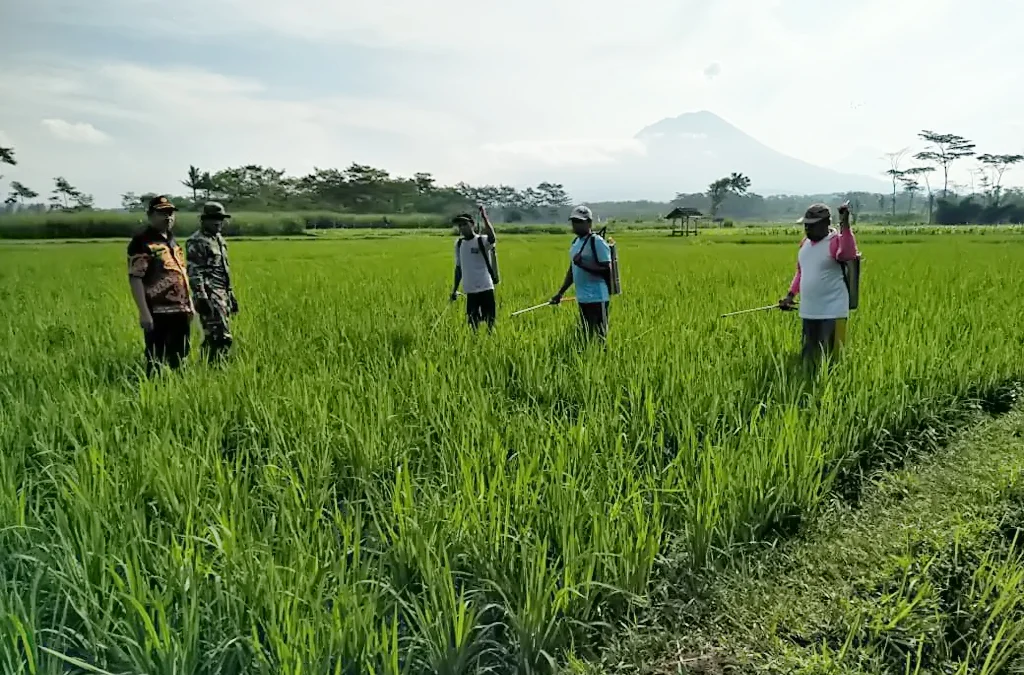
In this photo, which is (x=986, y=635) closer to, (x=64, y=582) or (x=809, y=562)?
(x=809, y=562)

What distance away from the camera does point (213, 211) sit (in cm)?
447

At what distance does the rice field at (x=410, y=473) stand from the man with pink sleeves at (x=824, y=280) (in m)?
0.24

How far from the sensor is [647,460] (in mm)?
2879

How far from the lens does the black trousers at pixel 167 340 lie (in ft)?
13.7

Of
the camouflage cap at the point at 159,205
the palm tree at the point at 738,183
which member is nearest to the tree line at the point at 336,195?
the camouflage cap at the point at 159,205

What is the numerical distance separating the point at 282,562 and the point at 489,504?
700 millimetres

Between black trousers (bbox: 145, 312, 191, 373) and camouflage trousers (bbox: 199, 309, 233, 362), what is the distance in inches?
9.6

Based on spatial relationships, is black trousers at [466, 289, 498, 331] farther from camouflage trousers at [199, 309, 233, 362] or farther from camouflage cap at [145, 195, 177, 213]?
camouflage cap at [145, 195, 177, 213]

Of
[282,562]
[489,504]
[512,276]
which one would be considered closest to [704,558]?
[489,504]

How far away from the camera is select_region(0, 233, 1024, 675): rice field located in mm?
1766

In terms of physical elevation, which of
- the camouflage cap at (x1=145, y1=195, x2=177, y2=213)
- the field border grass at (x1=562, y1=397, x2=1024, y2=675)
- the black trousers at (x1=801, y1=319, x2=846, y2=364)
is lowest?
the field border grass at (x1=562, y1=397, x2=1024, y2=675)

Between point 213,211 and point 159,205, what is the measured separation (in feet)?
1.92

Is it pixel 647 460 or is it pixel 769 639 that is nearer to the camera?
pixel 769 639

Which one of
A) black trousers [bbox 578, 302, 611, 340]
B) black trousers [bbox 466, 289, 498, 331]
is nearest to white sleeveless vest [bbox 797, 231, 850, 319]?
black trousers [bbox 578, 302, 611, 340]
